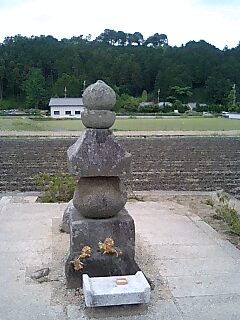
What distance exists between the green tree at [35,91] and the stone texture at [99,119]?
87.6 metres

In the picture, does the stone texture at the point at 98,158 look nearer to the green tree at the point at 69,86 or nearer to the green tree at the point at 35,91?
the green tree at the point at 35,91

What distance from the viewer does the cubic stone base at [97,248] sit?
17.5 ft

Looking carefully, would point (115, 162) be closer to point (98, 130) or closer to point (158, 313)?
point (98, 130)

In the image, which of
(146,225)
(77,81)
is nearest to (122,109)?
(77,81)

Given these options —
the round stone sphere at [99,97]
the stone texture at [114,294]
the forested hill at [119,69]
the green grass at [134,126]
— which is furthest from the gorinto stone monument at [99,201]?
the forested hill at [119,69]

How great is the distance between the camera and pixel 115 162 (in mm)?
5320

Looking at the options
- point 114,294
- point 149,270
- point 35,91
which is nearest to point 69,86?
point 35,91

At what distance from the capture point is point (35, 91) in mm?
91375

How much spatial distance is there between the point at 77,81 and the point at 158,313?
93.9 m

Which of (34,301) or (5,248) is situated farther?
(5,248)

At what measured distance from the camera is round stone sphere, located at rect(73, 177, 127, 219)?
5398mm

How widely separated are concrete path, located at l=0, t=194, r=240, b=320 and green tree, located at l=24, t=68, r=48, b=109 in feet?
277

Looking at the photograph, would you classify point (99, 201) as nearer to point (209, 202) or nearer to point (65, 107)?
point (209, 202)

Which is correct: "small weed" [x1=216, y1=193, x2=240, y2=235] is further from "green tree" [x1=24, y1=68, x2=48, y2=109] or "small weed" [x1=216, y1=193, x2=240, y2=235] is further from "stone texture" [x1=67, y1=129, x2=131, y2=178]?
"green tree" [x1=24, y1=68, x2=48, y2=109]
